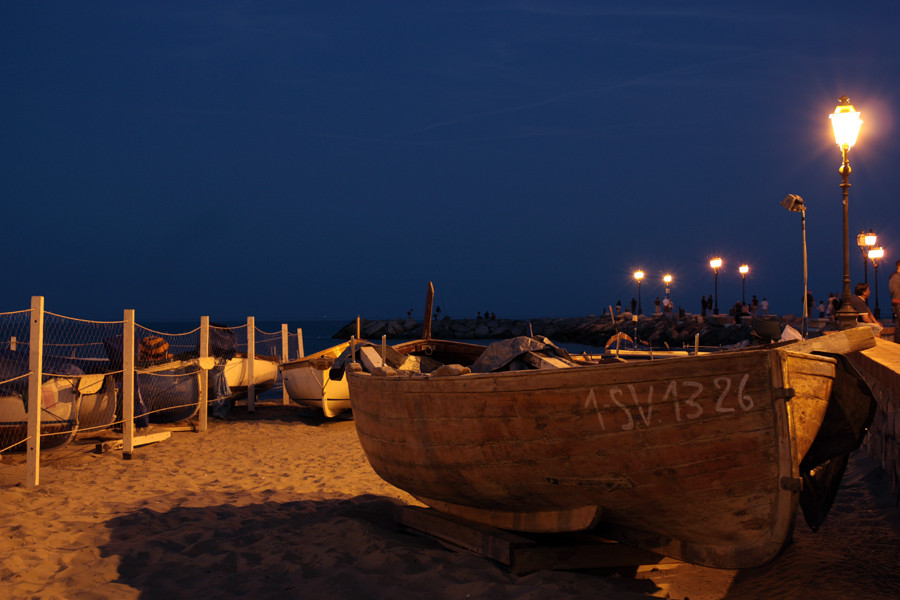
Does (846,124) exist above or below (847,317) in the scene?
above

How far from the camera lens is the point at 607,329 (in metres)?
53.1

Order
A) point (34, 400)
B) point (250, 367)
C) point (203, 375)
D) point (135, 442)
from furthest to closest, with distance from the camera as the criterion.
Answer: point (250, 367) → point (203, 375) → point (135, 442) → point (34, 400)

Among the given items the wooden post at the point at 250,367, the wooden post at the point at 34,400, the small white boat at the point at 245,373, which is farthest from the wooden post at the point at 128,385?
the wooden post at the point at 250,367

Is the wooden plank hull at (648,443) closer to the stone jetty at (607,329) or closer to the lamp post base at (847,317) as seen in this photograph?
the stone jetty at (607,329)

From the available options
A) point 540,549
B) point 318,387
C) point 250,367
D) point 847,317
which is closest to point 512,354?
point 540,549

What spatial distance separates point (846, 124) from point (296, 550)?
946 cm

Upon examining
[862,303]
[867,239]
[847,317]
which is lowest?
[847,317]

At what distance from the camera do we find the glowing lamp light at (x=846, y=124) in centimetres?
941

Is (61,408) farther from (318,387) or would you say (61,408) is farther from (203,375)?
(318,387)

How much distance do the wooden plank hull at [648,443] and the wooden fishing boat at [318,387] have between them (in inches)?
305

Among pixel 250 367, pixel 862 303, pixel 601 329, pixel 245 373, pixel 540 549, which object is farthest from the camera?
pixel 601 329

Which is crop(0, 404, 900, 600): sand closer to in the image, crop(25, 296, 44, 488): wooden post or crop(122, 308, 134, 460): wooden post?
crop(25, 296, 44, 488): wooden post

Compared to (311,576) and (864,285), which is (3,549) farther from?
(864,285)

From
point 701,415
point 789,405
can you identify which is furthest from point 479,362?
point 789,405
